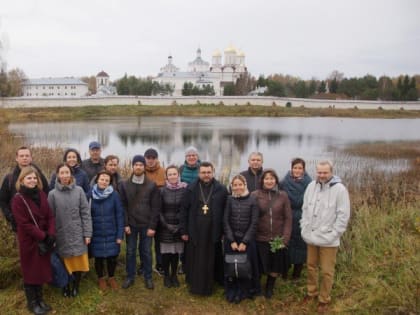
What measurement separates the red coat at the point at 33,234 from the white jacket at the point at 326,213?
98.7 inches

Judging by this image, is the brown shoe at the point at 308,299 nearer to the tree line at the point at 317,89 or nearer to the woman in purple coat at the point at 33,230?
the woman in purple coat at the point at 33,230

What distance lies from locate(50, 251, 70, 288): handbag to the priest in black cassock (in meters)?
1.27

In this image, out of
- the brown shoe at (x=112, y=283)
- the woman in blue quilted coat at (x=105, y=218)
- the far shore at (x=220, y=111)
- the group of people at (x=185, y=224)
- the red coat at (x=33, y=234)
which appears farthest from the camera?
the far shore at (x=220, y=111)

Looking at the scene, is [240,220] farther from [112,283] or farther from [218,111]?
Answer: [218,111]

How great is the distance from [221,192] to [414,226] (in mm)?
2943

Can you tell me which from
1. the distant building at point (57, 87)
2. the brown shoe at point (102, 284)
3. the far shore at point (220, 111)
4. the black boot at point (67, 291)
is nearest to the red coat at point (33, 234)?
the black boot at point (67, 291)

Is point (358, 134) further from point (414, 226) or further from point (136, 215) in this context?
point (136, 215)

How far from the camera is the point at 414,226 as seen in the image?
5.16 meters

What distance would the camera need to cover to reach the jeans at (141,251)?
4.25m

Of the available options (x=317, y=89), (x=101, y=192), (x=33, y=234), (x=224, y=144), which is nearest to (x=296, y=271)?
(x=101, y=192)

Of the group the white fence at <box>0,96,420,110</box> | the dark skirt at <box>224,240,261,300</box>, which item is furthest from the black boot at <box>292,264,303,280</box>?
the white fence at <box>0,96,420,110</box>

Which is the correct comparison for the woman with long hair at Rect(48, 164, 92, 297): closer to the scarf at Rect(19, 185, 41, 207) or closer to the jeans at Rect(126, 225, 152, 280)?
the scarf at Rect(19, 185, 41, 207)

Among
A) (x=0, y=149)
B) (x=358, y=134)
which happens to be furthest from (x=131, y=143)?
(x=358, y=134)

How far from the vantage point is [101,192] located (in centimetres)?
398
